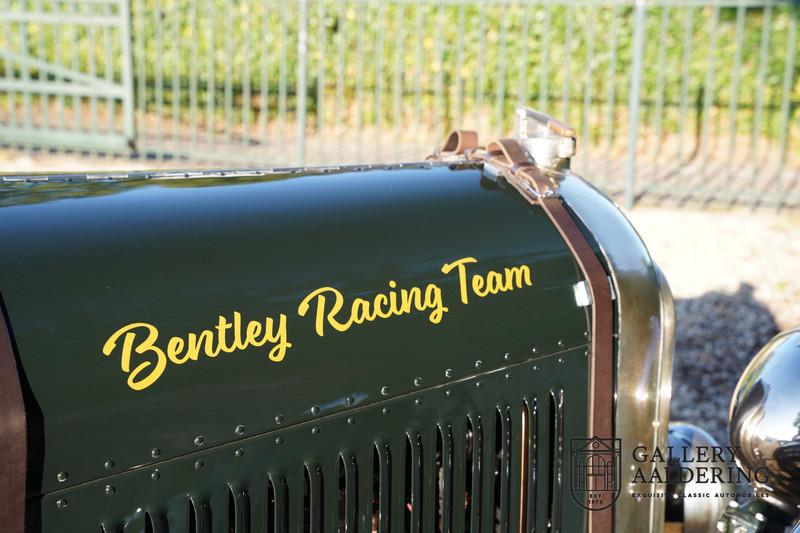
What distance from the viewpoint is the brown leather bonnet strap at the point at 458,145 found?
7.83 ft

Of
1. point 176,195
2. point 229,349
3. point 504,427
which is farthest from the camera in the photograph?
point 504,427

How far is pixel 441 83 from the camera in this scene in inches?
373

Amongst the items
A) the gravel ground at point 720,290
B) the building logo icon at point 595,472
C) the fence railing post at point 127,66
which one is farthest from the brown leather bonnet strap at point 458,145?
the fence railing post at point 127,66

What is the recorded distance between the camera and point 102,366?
1369mm

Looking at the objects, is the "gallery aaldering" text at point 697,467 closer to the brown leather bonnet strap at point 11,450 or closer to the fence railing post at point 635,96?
the brown leather bonnet strap at point 11,450

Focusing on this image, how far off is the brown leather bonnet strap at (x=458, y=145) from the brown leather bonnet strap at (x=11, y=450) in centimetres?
137

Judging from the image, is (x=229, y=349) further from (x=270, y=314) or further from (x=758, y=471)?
(x=758, y=471)

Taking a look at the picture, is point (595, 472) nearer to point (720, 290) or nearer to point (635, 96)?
point (720, 290)

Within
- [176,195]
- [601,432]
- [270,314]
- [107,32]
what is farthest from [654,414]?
[107,32]

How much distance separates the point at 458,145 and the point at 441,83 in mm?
7258

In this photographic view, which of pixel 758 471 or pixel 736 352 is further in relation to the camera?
pixel 736 352

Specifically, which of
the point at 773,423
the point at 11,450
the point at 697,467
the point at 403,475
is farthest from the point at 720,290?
the point at 11,450

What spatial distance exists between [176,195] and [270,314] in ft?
1.11

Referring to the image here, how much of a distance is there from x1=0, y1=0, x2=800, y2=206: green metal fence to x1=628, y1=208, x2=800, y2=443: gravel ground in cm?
70
